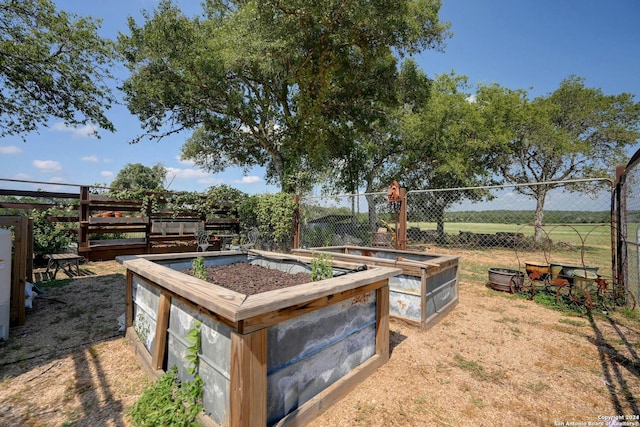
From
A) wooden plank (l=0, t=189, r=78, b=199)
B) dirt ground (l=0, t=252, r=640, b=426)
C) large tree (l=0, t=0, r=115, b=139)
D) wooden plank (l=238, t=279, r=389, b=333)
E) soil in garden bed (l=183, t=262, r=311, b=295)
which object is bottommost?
dirt ground (l=0, t=252, r=640, b=426)

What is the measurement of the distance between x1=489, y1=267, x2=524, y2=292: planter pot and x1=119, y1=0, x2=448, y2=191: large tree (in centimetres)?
644

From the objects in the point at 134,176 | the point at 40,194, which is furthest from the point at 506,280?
the point at 134,176

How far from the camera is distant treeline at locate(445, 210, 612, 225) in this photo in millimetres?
5115

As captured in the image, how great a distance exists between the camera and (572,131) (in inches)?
567

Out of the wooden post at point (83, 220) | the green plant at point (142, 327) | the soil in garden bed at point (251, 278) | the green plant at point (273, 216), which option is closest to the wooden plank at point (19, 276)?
the green plant at point (142, 327)

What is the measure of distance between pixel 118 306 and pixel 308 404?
12.6 ft

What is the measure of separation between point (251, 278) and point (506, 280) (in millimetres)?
4961

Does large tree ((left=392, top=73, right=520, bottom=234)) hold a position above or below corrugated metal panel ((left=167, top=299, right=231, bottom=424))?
above

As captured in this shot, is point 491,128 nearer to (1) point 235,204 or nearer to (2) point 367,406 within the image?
(1) point 235,204

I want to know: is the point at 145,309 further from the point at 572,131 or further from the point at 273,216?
the point at 572,131

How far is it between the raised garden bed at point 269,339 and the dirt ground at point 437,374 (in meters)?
0.22

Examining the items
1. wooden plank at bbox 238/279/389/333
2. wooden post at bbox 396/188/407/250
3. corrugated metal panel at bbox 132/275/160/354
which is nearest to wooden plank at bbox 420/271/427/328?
wooden plank at bbox 238/279/389/333

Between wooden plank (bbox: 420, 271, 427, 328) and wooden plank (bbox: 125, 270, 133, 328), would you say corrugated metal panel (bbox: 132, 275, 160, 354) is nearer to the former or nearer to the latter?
wooden plank (bbox: 125, 270, 133, 328)

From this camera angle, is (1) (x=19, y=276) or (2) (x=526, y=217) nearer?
(1) (x=19, y=276)
